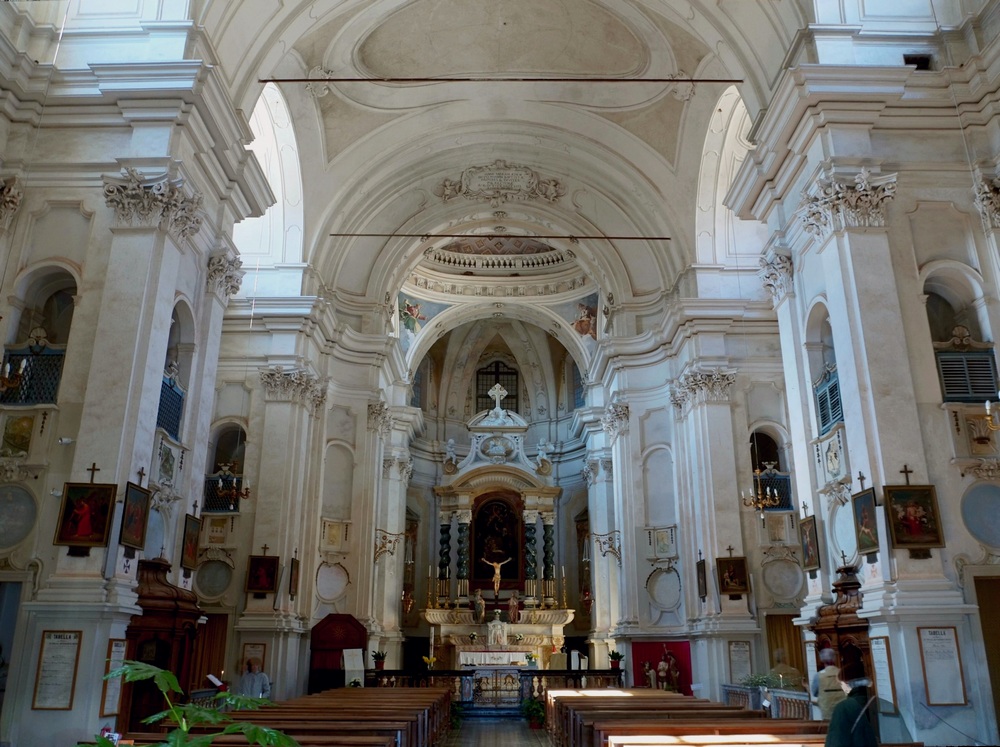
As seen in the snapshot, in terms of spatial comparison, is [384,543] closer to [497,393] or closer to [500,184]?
[500,184]

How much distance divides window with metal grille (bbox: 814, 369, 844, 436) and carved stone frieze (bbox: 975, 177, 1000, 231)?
224 centimetres

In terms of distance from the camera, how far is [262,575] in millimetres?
14250

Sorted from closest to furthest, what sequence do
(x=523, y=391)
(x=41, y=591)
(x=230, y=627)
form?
(x=41, y=591) → (x=230, y=627) → (x=523, y=391)

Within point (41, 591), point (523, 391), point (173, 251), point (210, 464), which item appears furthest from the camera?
point (523, 391)

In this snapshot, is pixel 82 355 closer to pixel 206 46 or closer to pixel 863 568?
pixel 206 46

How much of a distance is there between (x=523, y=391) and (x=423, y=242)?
12777 mm

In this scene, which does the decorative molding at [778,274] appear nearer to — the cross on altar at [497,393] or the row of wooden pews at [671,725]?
the row of wooden pews at [671,725]

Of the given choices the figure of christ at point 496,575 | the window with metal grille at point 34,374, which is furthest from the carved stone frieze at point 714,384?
the figure of christ at point 496,575

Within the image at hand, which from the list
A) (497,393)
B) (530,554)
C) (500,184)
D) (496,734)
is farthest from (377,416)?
(497,393)

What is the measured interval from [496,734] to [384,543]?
8.11 m

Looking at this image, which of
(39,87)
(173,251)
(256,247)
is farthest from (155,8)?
(256,247)

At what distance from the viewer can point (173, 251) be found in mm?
9586

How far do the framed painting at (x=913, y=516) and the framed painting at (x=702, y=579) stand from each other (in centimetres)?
701

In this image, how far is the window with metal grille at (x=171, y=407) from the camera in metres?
9.90
